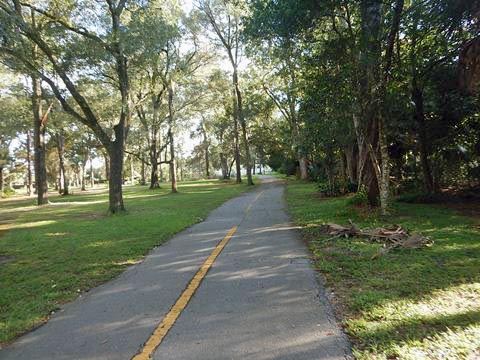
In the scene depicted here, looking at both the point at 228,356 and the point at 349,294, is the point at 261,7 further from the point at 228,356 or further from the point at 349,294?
the point at 228,356

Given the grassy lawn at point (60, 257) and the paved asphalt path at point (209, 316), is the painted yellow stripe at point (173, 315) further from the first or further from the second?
the grassy lawn at point (60, 257)

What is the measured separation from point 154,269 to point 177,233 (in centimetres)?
372

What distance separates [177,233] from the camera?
1001 centimetres

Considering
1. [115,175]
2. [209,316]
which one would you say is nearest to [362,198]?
[209,316]

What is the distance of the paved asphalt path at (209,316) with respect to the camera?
3295 mm

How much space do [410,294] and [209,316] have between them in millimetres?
2581

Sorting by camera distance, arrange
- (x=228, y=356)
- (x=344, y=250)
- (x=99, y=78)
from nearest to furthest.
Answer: (x=228, y=356)
(x=344, y=250)
(x=99, y=78)

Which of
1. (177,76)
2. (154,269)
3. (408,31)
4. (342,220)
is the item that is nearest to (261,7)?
(408,31)

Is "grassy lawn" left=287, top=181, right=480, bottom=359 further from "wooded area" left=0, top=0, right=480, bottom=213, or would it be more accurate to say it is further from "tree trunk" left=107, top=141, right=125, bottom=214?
"tree trunk" left=107, top=141, right=125, bottom=214

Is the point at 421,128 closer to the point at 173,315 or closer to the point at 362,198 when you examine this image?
the point at 362,198

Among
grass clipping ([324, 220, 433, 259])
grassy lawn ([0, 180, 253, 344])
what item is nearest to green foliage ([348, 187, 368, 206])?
grass clipping ([324, 220, 433, 259])

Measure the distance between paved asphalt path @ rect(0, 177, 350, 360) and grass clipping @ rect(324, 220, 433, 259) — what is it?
1.72 meters

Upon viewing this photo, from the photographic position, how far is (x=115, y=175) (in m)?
15.5

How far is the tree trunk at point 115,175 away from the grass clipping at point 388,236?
395 inches
